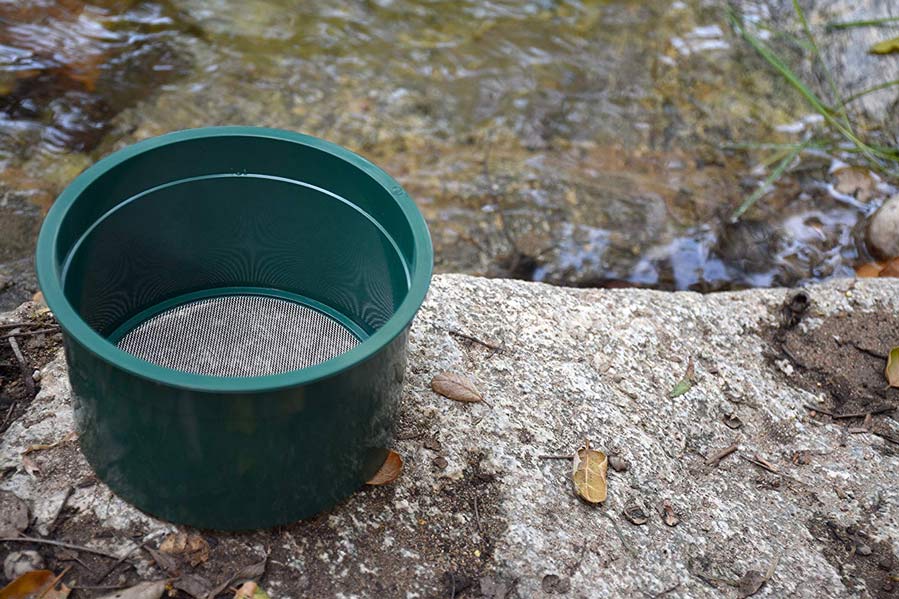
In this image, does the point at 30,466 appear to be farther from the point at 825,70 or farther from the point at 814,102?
the point at 825,70

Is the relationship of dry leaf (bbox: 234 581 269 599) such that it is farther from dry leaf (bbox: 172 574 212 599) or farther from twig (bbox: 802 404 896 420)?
twig (bbox: 802 404 896 420)

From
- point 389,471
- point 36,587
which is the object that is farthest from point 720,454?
point 36,587

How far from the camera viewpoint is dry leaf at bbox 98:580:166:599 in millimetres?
1624

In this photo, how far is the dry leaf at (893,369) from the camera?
2.51m

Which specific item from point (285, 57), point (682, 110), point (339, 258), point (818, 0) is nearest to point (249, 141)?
point (339, 258)

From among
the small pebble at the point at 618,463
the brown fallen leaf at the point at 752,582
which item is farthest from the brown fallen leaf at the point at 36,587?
the brown fallen leaf at the point at 752,582

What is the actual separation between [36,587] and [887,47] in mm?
4878

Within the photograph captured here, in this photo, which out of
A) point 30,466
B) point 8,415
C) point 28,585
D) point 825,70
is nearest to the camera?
point 28,585

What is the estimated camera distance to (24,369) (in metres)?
2.07

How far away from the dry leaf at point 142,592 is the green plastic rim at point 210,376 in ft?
1.62

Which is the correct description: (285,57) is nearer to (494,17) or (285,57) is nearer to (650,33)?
(494,17)

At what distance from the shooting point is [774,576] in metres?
1.92

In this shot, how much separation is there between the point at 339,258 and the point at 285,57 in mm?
2742

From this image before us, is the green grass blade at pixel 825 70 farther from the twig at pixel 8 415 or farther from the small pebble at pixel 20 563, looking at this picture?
the small pebble at pixel 20 563
